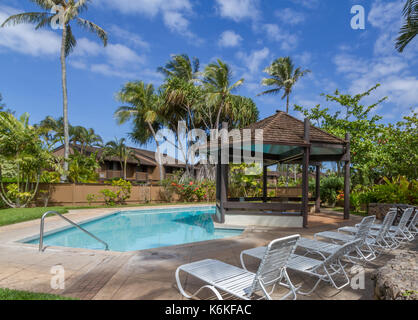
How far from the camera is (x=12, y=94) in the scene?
106ft

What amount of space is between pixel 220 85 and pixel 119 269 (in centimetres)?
2091

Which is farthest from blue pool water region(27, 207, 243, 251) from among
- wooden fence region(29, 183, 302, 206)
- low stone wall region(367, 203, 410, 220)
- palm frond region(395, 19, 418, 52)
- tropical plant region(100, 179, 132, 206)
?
palm frond region(395, 19, 418, 52)

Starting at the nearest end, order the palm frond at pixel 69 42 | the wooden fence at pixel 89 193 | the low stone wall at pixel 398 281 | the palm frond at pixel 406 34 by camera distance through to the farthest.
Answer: the low stone wall at pixel 398 281 < the palm frond at pixel 406 34 < the wooden fence at pixel 89 193 < the palm frond at pixel 69 42

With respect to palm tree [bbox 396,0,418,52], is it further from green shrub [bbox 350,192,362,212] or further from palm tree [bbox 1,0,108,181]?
palm tree [bbox 1,0,108,181]

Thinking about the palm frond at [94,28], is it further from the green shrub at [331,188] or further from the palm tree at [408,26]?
the green shrub at [331,188]

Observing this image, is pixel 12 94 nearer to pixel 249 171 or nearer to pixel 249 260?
pixel 249 171

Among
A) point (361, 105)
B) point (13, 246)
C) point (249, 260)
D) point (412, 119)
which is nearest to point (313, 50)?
point (361, 105)

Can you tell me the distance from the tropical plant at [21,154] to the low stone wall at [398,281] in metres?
14.4

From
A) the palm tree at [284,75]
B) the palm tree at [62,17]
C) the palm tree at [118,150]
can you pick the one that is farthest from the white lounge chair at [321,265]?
the palm tree at [118,150]

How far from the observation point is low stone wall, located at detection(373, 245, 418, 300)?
230 centimetres

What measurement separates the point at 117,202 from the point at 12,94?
27.0 meters

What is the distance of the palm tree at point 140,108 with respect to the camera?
25647 millimetres

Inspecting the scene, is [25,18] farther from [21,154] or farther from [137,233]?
[137,233]

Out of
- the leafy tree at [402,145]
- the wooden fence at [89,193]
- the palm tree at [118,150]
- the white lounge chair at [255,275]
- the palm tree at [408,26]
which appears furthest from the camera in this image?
the palm tree at [118,150]
